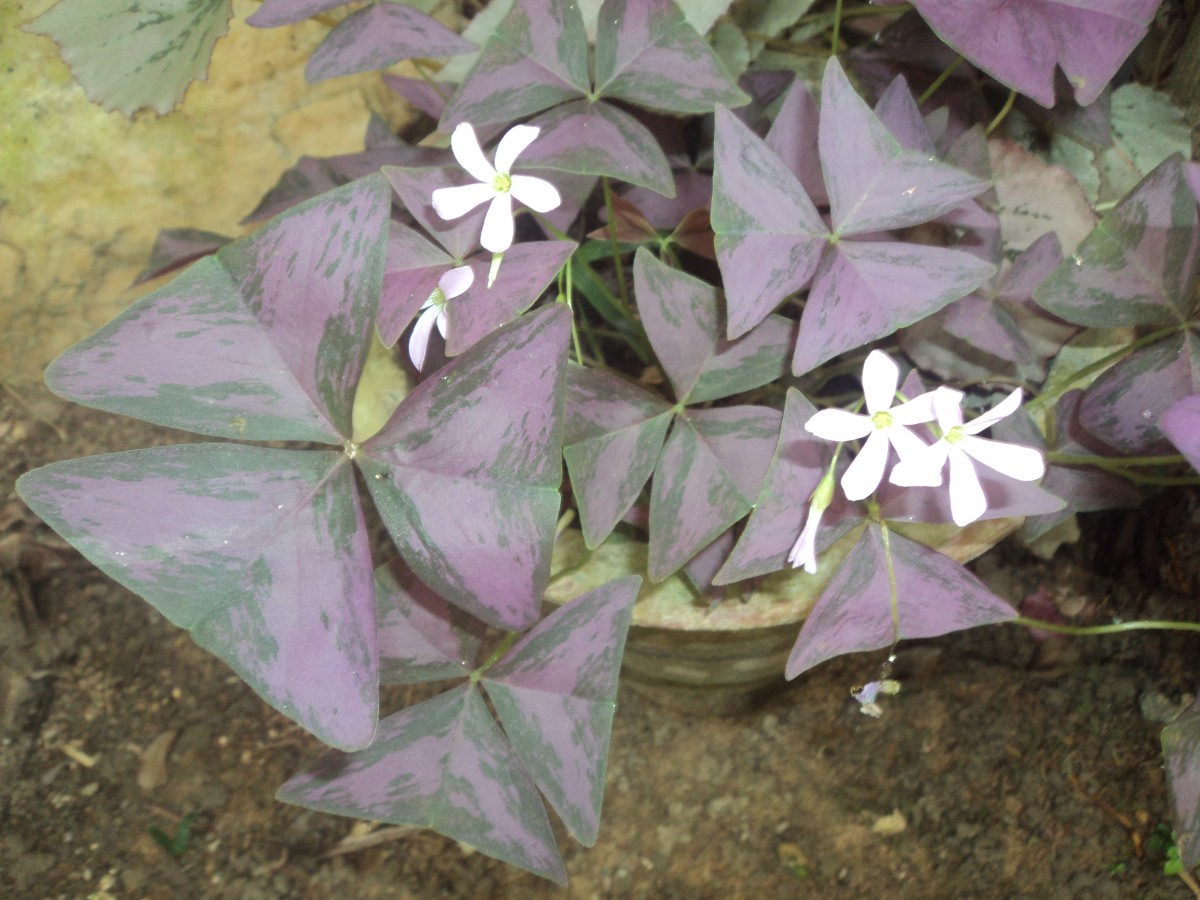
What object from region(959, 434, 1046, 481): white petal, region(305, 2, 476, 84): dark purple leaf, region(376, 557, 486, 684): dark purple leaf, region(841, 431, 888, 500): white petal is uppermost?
region(305, 2, 476, 84): dark purple leaf

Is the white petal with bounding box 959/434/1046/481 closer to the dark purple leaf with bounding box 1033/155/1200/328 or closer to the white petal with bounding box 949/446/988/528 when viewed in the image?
the white petal with bounding box 949/446/988/528

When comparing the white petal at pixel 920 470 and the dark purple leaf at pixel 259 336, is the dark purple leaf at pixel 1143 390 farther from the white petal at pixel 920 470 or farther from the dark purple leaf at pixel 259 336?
the dark purple leaf at pixel 259 336

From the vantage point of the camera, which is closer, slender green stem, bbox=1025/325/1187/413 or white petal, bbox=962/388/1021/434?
white petal, bbox=962/388/1021/434

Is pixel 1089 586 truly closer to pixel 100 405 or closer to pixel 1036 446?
pixel 1036 446

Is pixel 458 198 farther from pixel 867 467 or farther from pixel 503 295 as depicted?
pixel 867 467

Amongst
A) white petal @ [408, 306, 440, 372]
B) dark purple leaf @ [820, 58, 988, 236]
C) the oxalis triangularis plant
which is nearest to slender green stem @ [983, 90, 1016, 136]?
the oxalis triangularis plant

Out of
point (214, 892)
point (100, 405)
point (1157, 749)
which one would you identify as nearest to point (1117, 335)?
point (1157, 749)

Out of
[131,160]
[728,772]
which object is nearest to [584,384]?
[728,772]
